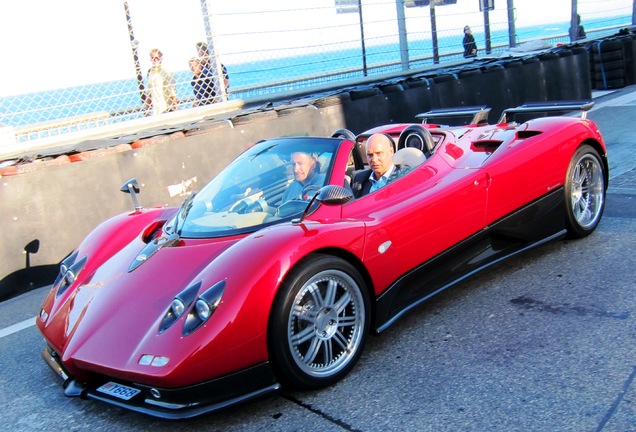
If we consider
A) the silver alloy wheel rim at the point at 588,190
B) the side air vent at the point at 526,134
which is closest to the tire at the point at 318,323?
the side air vent at the point at 526,134

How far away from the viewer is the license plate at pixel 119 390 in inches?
119

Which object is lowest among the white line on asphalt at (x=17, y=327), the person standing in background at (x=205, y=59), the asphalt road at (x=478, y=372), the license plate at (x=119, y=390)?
the white line on asphalt at (x=17, y=327)

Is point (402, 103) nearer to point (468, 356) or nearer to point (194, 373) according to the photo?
point (468, 356)

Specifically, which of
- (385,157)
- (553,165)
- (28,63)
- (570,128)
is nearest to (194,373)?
(385,157)

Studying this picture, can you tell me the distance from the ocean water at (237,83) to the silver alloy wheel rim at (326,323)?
200 inches

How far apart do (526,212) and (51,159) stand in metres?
4.13

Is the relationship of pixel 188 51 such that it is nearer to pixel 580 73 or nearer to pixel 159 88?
pixel 159 88

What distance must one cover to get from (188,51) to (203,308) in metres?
6.23

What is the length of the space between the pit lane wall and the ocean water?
1148 millimetres

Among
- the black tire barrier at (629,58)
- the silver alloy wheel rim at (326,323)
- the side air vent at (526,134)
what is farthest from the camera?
the black tire barrier at (629,58)

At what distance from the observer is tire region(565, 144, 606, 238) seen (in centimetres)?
500

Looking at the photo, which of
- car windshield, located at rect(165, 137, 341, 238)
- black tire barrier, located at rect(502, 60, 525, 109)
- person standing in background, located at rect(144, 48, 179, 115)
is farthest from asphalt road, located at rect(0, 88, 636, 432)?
black tire barrier, located at rect(502, 60, 525, 109)

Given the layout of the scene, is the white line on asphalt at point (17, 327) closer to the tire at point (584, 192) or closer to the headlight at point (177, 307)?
the headlight at point (177, 307)

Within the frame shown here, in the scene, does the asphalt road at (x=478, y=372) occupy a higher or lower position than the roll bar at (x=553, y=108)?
lower
